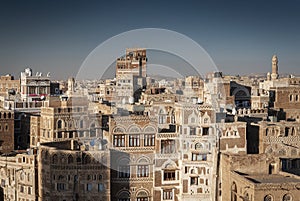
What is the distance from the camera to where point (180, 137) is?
→ 1044 inches

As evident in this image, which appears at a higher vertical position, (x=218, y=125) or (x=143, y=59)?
(x=143, y=59)

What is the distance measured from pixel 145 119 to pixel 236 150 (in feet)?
16.8

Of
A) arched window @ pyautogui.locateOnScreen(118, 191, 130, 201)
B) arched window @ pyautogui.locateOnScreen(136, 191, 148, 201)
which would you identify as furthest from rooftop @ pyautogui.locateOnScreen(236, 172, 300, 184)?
arched window @ pyautogui.locateOnScreen(118, 191, 130, 201)

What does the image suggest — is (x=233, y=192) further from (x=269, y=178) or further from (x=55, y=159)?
(x=55, y=159)

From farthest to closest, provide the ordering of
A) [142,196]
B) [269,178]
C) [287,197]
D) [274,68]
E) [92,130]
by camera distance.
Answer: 1. [274,68]
2. [92,130]
3. [142,196]
4. [269,178]
5. [287,197]

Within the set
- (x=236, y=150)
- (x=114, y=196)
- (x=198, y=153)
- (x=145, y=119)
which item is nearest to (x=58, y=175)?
(x=114, y=196)

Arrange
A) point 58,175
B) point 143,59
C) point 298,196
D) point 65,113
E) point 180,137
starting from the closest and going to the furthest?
point 298,196 → point 58,175 → point 180,137 → point 65,113 → point 143,59

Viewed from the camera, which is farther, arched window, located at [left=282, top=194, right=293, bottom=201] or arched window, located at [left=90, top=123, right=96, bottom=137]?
arched window, located at [left=90, top=123, right=96, bottom=137]

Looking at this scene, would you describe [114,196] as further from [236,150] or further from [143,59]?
[143,59]

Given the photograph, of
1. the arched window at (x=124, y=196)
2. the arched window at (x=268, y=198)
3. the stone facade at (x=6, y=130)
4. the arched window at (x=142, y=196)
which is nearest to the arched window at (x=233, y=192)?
the arched window at (x=268, y=198)

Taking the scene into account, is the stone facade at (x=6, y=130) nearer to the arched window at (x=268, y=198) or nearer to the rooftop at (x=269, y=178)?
the rooftop at (x=269, y=178)

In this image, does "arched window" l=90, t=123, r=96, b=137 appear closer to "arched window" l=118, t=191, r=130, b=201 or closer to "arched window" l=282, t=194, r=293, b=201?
"arched window" l=118, t=191, r=130, b=201

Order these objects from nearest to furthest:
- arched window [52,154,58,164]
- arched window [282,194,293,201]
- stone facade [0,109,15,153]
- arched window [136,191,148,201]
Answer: arched window [282,194,293,201]
arched window [52,154,58,164]
arched window [136,191,148,201]
stone facade [0,109,15,153]

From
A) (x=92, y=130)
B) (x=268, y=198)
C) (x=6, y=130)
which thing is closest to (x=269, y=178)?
(x=268, y=198)
